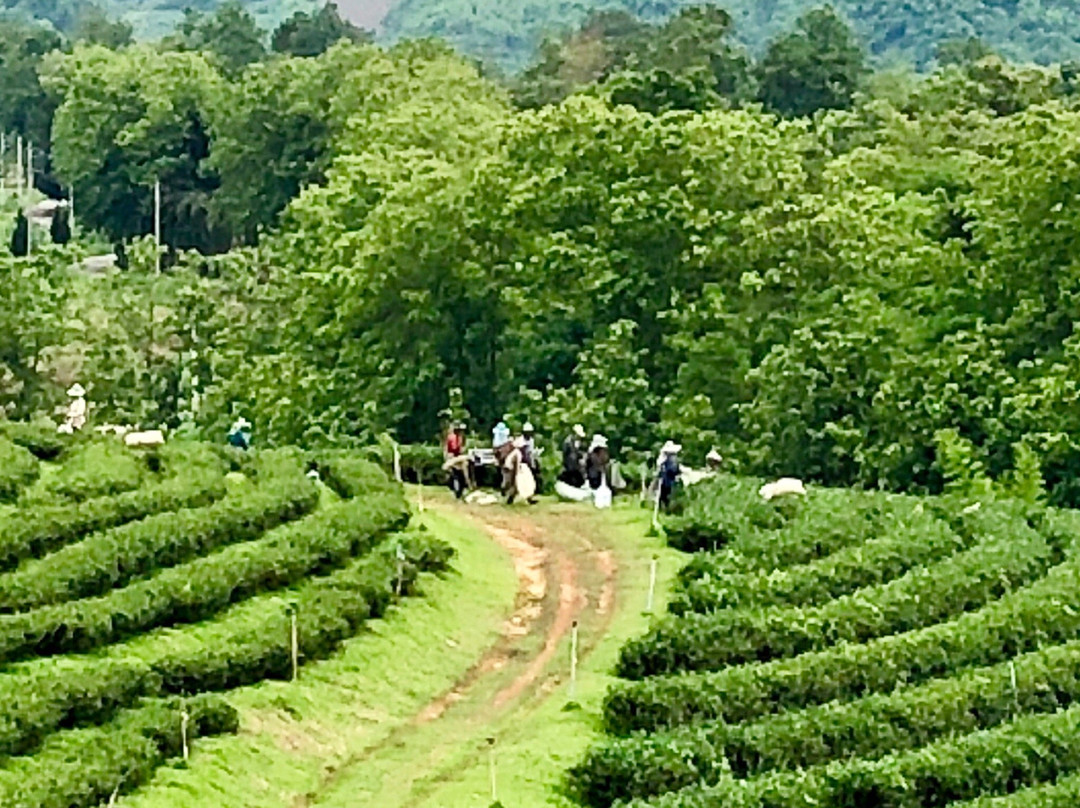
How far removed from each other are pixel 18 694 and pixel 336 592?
6.04m

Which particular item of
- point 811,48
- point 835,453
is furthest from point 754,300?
point 811,48

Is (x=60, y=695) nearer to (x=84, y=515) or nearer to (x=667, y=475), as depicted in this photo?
(x=84, y=515)

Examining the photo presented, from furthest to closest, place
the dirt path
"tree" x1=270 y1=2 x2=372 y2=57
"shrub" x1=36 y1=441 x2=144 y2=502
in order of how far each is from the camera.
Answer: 1. "tree" x1=270 y1=2 x2=372 y2=57
2. "shrub" x1=36 y1=441 x2=144 y2=502
3. the dirt path

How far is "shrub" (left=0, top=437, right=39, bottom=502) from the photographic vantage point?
3116 cm

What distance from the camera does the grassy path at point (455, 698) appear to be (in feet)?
70.4

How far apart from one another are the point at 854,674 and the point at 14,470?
1418 centimetres

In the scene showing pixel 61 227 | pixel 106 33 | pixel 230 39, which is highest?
pixel 106 33

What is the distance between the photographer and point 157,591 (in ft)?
→ 84.2

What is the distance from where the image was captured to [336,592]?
2689cm

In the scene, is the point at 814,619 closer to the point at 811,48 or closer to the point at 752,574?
the point at 752,574

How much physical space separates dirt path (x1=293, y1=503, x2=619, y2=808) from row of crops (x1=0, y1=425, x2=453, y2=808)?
1.57m

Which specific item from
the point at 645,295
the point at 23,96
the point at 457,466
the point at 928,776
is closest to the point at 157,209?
the point at 23,96

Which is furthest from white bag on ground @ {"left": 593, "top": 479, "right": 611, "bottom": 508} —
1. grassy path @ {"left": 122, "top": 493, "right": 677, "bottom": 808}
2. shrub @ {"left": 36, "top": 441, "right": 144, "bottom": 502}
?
shrub @ {"left": 36, "top": 441, "right": 144, "bottom": 502}

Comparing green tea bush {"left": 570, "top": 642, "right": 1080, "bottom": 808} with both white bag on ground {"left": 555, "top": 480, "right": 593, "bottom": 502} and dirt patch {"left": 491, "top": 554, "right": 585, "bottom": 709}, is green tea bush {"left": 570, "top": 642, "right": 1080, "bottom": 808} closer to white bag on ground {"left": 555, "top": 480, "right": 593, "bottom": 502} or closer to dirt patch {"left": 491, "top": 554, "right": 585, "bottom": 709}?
dirt patch {"left": 491, "top": 554, "right": 585, "bottom": 709}
